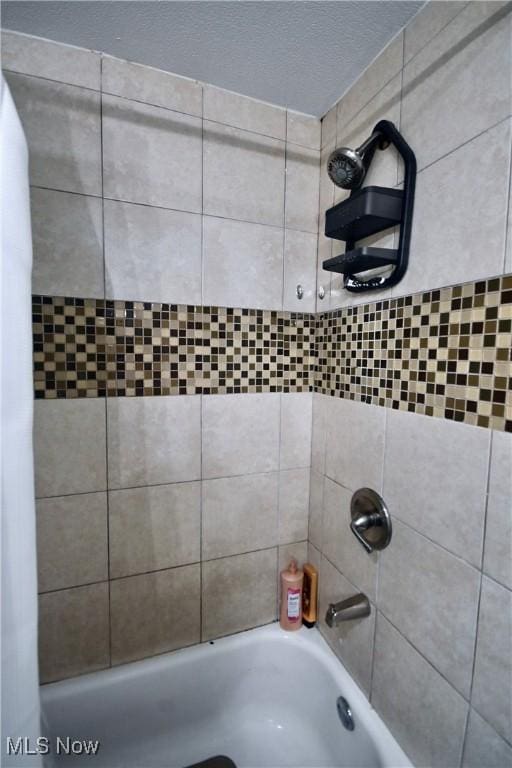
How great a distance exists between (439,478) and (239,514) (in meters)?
0.71

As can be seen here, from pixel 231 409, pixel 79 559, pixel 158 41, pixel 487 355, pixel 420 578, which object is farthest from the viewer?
pixel 231 409

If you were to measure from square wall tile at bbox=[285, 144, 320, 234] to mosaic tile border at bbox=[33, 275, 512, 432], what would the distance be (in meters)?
0.34

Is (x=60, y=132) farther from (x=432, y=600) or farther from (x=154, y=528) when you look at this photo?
(x=432, y=600)

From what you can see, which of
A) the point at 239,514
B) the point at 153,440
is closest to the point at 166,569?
the point at 239,514

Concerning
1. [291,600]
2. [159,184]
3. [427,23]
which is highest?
[427,23]

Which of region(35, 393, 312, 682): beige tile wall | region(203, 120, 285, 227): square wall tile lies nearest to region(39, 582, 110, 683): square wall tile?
region(35, 393, 312, 682): beige tile wall

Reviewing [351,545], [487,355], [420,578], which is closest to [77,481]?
[351,545]

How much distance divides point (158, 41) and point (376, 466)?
132 cm

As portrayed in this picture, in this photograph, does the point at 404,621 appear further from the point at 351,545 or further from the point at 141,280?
the point at 141,280

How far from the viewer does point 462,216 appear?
0.69m

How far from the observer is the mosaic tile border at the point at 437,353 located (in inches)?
24.5

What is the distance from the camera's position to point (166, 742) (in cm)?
110

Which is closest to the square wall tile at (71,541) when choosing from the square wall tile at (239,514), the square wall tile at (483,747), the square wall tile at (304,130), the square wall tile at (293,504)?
the square wall tile at (239,514)

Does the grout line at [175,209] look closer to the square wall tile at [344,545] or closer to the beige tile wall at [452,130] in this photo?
the beige tile wall at [452,130]
